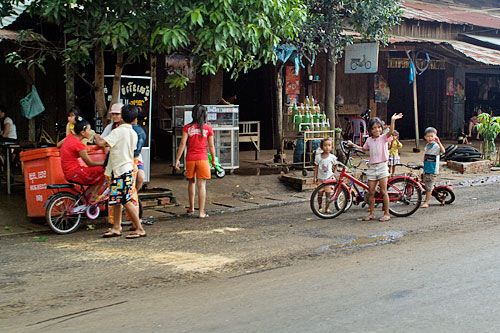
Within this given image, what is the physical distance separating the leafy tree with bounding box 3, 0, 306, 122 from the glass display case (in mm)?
3632

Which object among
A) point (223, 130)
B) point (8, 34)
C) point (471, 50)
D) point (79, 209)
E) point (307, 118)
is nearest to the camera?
point (79, 209)

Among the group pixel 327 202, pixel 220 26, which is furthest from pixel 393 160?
pixel 220 26

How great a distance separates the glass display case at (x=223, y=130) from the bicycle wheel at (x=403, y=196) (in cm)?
449

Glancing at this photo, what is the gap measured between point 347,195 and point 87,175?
3949mm

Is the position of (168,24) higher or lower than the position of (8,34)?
lower

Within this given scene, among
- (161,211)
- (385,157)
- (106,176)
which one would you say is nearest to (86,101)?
(161,211)

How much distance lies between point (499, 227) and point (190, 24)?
17.0 feet

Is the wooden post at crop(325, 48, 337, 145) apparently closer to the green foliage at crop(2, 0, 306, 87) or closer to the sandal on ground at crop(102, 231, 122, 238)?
the green foliage at crop(2, 0, 306, 87)

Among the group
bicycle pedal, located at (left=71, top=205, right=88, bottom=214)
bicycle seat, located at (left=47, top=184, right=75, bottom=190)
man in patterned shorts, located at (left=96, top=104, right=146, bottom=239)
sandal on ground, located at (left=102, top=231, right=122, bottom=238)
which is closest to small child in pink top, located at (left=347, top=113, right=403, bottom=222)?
man in patterned shorts, located at (left=96, top=104, right=146, bottom=239)

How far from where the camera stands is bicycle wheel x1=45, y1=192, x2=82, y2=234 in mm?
8766

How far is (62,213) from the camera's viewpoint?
8.84 metres

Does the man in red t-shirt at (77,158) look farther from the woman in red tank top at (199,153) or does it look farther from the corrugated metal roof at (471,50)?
the corrugated metal roof at (471,50)

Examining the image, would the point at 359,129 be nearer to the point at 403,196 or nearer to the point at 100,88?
the point at 403,196

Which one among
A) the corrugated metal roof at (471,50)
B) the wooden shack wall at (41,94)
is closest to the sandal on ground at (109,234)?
the wooden shack wall at (41,94)
